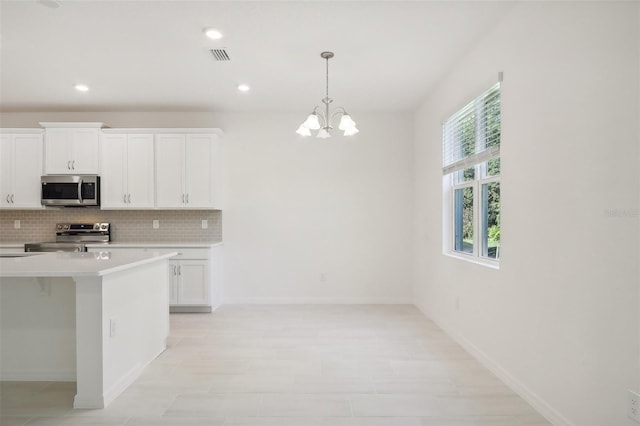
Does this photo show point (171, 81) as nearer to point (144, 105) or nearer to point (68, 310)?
point (144, 105)

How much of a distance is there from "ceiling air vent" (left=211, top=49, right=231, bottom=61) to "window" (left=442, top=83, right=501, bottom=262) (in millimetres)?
2268

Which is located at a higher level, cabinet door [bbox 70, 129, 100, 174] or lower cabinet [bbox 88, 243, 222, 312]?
cabinet door [bbox 70, 129, 100, 174]

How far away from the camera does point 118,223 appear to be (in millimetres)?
5289

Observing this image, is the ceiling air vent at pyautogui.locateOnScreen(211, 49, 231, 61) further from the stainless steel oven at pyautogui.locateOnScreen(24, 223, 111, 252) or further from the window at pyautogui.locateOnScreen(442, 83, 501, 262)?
the stainless steel oven at pyautogui.locateOnScreen(24, 223, 111, 252)

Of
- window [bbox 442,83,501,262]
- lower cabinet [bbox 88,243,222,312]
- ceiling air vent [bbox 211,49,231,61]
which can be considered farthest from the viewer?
lower cabinet [bbox 88,243,222,312]

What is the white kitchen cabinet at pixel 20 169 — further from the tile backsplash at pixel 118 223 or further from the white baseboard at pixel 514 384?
the white baseboard at pixel 514 384

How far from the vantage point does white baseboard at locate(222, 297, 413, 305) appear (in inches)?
210

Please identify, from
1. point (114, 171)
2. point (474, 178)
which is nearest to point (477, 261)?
point (474, 178)

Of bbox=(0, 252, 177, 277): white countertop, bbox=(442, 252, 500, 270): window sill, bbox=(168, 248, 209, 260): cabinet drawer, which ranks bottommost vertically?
bbox=(168, 248, 209, 260): cabinet drawer

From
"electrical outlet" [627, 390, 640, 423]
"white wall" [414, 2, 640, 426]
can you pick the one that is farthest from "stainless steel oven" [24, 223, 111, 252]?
"electrical outlet" [627, 390, 640, 423]

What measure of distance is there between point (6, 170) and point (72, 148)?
906mm

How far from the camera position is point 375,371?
292cm

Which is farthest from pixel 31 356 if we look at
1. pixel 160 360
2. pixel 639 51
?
pixel 639 51

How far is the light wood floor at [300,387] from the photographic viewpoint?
2250 mm
